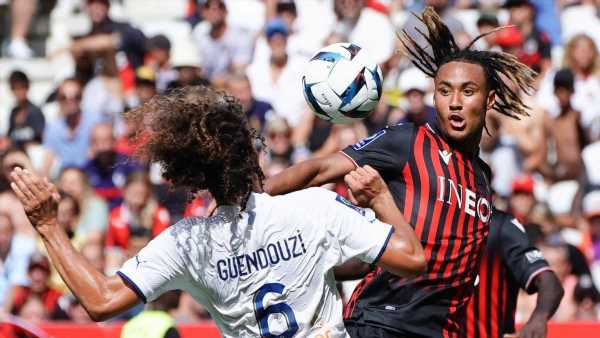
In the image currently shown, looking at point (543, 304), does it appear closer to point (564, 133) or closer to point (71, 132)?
point (564, 133)

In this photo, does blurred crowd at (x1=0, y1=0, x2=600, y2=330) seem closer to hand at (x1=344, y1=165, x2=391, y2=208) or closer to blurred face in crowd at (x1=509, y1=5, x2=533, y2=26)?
blurred face in crowd at (x1=509, y1=5, x2=533, y2=26)

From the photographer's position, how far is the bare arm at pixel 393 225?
4.59 m

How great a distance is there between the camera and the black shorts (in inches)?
220

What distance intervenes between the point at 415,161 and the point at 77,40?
327 inches

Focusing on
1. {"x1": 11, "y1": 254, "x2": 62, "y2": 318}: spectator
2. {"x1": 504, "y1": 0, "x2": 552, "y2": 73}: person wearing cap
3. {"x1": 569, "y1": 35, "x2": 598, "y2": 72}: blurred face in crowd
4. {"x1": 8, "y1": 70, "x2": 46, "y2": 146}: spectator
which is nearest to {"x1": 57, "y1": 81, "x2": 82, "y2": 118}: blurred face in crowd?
{"x1": 8, "y1": 70, "x2": 46, "y2": 146}: spectator

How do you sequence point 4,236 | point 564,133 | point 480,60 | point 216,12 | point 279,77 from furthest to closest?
point 216,12
point 279,77
point 4,236
point 564,133
point 480,60

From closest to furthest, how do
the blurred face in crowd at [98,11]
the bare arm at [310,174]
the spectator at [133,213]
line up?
1. the bare arm at [310,174]
2. the spectator at [133,213]
3. the blurred face in crowd at [98,11]

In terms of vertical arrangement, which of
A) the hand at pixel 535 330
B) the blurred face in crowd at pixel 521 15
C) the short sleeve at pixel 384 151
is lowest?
the hand at pixel 535 330

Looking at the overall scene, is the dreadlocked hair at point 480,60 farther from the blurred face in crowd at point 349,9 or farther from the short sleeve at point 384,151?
the blurred face in crowd at point 349,9

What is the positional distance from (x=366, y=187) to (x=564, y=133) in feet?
21.3

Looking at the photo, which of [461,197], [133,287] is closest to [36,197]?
[133,287]

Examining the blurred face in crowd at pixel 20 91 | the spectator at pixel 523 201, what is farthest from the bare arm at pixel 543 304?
the blurred face in crowd at pixel 20 91

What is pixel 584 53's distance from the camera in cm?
1116

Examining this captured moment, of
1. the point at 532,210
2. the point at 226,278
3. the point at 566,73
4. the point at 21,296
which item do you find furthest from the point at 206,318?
the point at 226,278
